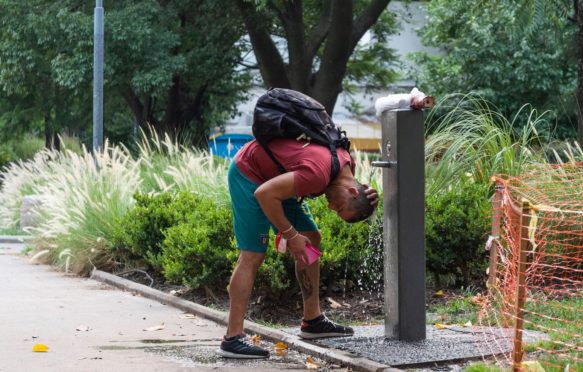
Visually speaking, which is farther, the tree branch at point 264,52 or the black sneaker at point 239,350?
the tree branch at point 264,52

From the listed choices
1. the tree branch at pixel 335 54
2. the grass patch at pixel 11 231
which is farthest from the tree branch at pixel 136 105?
the grass patch at pixel 11 231

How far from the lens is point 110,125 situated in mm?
34875

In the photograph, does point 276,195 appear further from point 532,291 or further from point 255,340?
point 532,291

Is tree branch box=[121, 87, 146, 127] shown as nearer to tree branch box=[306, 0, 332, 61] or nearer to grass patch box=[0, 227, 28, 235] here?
tree branch box=[306, 0, 332, 61]

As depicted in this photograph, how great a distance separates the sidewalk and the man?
0.36m

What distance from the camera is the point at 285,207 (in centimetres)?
705

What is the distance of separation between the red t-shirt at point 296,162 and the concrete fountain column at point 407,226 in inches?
15.0

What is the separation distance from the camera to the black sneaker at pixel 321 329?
7.30 m

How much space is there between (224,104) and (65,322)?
22203mm

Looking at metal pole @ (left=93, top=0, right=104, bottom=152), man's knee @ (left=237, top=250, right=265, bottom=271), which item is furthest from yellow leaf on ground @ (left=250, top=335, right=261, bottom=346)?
metal pole @ (left=93, top=0, right=104, bottom=152)

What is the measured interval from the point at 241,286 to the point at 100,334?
5.54 feet

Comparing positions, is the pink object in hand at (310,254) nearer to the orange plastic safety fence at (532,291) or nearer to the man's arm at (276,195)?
the man's arm at (276,195)

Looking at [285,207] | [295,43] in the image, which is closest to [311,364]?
[285,207]

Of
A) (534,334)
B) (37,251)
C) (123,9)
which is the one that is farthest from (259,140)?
(123,9)
